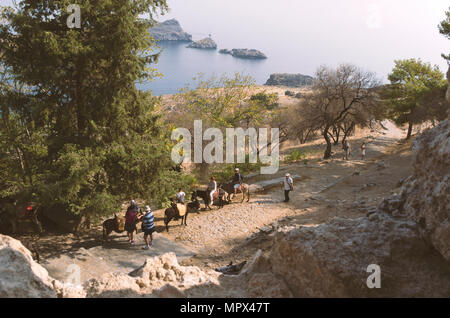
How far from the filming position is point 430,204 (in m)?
6.06

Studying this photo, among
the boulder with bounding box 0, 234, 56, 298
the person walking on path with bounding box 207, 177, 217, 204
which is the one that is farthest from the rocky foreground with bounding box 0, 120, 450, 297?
the person walking on path with bounding box 207, 177, 217, 204

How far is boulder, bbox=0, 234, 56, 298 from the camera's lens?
5.10 metres

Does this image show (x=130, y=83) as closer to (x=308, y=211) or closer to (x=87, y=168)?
(x=87, y=168)

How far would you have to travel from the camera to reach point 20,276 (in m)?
5.44

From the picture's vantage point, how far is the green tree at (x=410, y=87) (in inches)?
1264

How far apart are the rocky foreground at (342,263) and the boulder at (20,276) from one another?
0.01 m

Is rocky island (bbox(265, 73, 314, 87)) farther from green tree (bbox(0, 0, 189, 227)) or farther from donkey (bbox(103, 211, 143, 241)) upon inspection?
donkey (bbox(103, 211, 143, 241))

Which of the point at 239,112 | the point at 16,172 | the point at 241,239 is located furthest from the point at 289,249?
the point at 239,112

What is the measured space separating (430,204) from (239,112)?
22705 mm

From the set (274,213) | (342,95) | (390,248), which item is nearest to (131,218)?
(274,213)

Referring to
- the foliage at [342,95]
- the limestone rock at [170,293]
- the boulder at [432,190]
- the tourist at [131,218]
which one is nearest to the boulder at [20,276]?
the limestone rock at [170,293]

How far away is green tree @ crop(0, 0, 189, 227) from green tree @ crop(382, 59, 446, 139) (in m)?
27.9

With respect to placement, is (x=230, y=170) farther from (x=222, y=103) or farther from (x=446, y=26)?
(x=446, y=26)

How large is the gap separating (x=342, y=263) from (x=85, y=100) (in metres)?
10.9
